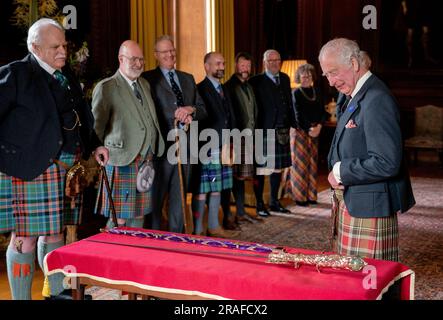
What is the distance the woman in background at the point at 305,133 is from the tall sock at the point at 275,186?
40 centimetres

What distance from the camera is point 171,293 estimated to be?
203 centimetres

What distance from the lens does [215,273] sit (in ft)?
6.43

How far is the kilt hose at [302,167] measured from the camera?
21.3ft

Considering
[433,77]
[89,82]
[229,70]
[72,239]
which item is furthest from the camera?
[433,77]

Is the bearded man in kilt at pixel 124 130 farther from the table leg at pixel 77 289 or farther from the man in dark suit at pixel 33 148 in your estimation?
the table leg at pixel 77 289

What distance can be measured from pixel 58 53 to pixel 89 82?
2.24 m

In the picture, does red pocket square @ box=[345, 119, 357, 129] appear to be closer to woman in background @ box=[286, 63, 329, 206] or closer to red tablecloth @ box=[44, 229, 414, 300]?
red tablecloth @ box=[44, 229, 414, 300]

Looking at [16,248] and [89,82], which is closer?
[16,248]

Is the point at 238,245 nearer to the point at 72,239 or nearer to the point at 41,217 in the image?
the point at 41,217

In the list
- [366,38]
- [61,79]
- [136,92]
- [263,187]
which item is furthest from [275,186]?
[366,38]

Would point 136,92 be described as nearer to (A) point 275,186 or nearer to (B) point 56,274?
(B) point 56,274

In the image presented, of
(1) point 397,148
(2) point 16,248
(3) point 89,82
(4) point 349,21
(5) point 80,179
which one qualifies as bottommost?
(2) point 16,248

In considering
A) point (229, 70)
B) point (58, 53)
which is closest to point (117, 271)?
point (58, 53)

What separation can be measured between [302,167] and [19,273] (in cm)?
407
